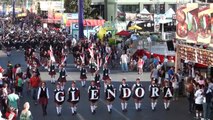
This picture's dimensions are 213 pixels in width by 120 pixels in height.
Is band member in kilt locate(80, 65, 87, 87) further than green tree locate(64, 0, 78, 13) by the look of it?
No

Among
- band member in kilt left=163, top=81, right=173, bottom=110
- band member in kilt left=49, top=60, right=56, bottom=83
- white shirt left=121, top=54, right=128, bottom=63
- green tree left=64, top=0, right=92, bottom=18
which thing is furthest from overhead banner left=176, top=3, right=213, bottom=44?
green tree left=64, top=0, right=92, bottom=18

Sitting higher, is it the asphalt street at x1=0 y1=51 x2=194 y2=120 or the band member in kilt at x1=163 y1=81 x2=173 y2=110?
the band member in kilt at x1=163 y1=81 x2=173 y2=110

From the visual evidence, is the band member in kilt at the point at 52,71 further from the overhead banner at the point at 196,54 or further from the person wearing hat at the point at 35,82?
the overhead banner at the point at 196,54

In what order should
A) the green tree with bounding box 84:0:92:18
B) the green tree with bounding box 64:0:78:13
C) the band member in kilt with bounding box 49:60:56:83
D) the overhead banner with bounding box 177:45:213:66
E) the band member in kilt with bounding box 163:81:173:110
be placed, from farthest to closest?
the green tree with bounding box 64:0:78:13
the green tree with bounding box 84:0:92:18
the band member in kilt with bounding box 49:60:56:83
the band member in kilt with bounding box 163:81:173:110
the overhead banner with bounding box 177:45:213:66

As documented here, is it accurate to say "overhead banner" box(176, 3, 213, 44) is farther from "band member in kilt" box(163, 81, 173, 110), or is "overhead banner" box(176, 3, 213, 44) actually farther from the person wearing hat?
the person wearing hat

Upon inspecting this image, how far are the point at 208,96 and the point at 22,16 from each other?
314 ft

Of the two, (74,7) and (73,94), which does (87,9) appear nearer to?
(74,7)

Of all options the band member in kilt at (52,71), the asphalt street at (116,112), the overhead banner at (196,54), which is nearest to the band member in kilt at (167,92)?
the asphalt street at (116,112)

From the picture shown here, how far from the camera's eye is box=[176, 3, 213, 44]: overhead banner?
76.0ft

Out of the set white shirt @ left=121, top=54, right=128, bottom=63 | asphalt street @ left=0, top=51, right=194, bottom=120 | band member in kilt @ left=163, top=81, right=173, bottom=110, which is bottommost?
asphalt street @ left=0, top=51, right=194, bottom=120

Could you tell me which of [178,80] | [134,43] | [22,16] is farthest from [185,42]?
[22,16]

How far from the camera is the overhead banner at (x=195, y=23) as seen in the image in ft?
76.0

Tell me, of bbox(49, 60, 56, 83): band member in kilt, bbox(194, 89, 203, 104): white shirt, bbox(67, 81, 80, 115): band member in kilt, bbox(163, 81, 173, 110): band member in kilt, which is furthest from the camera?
bbox(49, 60, 56, 83): band member in kilt

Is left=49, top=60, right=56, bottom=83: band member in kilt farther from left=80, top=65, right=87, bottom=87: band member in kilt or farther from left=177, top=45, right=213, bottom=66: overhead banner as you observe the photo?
left=177, top=45, right=213, bottom=66: overhead banner
